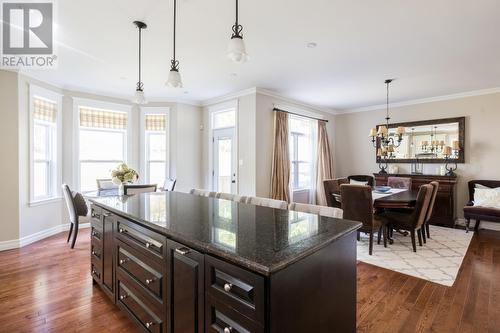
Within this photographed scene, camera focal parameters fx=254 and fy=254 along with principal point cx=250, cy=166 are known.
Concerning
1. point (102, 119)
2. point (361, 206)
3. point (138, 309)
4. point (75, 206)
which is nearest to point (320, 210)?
point (138, 309)

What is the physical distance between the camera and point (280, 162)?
525 centimetres

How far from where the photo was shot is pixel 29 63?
376 centimetres

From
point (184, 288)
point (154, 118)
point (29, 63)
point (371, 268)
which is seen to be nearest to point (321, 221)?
point (184, 288)

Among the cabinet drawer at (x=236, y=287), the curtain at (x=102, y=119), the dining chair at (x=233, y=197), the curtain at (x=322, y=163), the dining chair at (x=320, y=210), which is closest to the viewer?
the cabinet drawer at (x=236, y=287)

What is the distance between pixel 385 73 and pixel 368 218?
7.82 ft

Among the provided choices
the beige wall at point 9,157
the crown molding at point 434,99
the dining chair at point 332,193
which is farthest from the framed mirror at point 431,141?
the beige wall at point 9,157

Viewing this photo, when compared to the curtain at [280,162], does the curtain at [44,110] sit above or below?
above

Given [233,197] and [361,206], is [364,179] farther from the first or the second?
[233,197]

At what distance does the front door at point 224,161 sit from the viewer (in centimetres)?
546

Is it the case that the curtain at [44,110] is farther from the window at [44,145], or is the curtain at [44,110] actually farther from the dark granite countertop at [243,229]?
the dark granite countertop at [243,229]

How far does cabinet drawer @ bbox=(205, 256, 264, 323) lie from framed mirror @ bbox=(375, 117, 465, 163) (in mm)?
5122

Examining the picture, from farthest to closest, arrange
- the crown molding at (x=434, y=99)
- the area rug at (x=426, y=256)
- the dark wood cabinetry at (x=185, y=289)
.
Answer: the crown molding at (x=434, y=99) → the area rug at (x=426, y=256) → the dark wood cabinetry at (x=185, y=289)

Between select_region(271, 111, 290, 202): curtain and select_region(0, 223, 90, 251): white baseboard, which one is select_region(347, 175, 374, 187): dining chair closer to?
select_region(271, 111, 290, 202): curtain

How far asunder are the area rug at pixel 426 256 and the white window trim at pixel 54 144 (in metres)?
5.31
